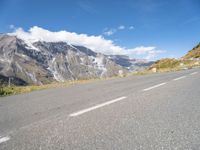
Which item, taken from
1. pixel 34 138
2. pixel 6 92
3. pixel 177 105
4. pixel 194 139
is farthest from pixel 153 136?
pixel 6 92

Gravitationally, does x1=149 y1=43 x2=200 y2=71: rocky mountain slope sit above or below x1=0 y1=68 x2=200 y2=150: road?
above

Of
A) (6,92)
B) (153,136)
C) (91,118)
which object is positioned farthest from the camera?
(6,92)

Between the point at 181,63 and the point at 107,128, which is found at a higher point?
the point at 181,63

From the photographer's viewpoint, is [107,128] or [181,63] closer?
[107,128]

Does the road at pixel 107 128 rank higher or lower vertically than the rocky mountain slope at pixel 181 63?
lower

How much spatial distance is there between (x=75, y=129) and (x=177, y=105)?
2.74 meters

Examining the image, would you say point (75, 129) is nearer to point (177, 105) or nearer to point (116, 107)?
point (116, 107)

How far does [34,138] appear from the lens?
10.3 ft

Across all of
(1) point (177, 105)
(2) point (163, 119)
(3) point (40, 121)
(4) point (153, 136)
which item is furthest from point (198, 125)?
(3) point (40, 121)

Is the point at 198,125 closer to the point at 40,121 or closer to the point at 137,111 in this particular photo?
the point at 137,111

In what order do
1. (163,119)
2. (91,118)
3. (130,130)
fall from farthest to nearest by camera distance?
(91,118), (163,119), (130,130)

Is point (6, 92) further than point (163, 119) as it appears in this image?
Yes

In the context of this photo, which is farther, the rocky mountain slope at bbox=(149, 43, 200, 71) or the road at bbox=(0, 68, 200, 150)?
the rocky mountain slope at bbox=(149, 43, 200, 71)

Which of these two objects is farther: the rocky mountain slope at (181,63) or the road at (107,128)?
the rocky mountain slope at (181,63)
